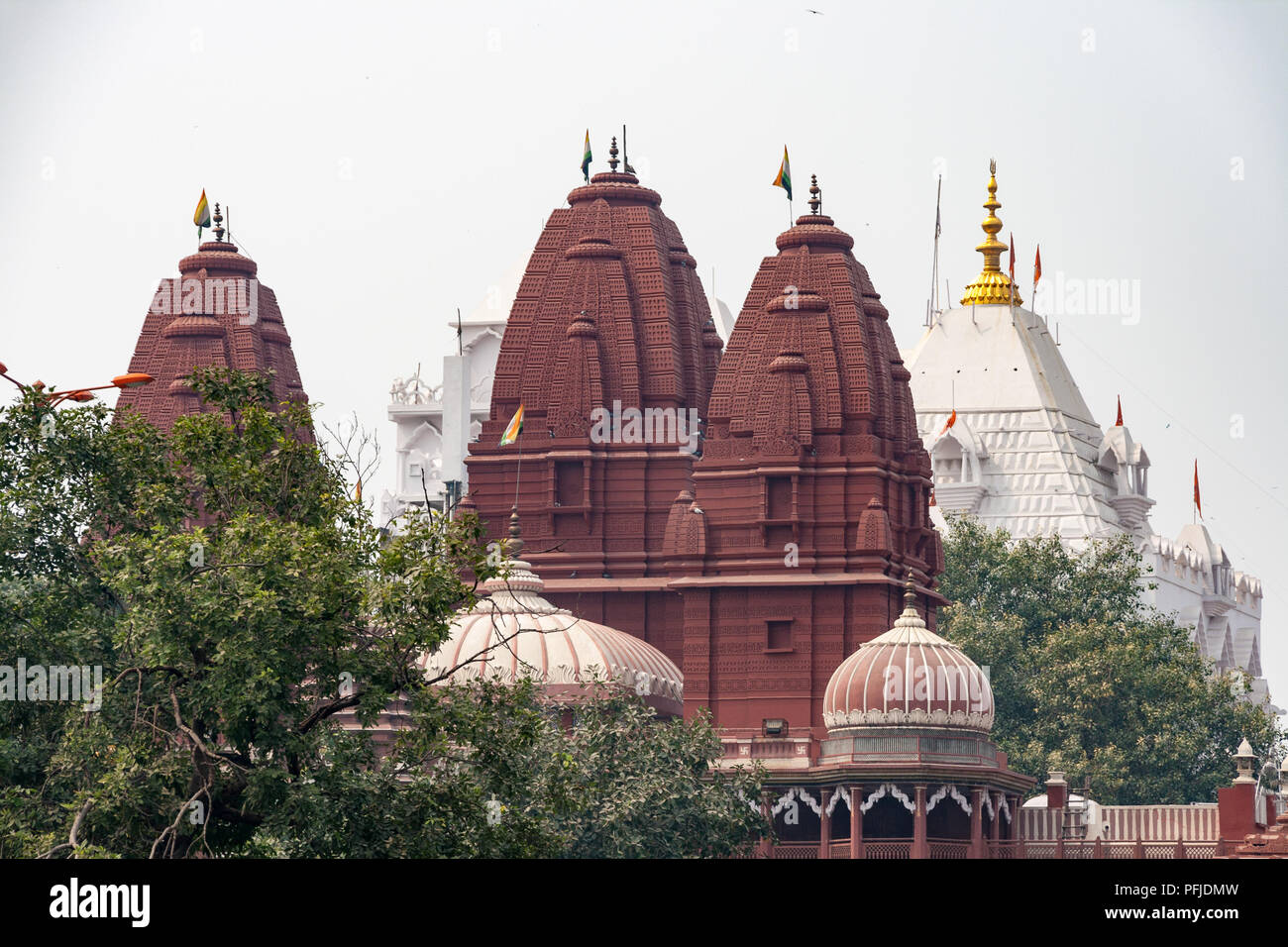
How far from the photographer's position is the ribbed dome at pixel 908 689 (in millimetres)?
60062

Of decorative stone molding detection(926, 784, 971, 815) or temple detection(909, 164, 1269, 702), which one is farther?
temple detection(909, 164, 1269, 702)

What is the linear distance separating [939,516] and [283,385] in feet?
90.8

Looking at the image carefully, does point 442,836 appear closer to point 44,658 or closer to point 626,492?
point 44,658

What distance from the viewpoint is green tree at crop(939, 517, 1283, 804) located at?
3243 inches

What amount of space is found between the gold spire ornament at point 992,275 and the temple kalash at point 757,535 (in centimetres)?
3507

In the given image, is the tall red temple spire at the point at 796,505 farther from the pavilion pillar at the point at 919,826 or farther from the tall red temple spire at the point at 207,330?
the tall red temple spire at the point at 207,330

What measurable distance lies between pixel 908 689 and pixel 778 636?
7.59 m

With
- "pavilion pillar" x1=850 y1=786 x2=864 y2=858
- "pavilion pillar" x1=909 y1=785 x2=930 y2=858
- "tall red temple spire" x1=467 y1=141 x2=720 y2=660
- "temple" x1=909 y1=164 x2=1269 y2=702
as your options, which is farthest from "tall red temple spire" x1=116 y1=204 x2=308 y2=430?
"temple" x1=909 y1=164 x2=1269 y2=702

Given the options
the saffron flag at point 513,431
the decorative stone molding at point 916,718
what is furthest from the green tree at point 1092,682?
the decorative stone molding at point 916,718

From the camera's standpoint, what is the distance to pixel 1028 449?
105 meters

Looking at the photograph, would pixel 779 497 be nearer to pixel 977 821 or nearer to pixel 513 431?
pixel 513 431

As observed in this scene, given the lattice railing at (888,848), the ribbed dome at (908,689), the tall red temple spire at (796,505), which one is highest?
the tall red temple spire at (796,505)

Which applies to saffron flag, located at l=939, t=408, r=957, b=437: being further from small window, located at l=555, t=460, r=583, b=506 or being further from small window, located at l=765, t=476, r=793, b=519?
small window, located at l=765, t=476, r=793, b=519

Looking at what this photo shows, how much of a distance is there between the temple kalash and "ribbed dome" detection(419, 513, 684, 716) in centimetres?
9
